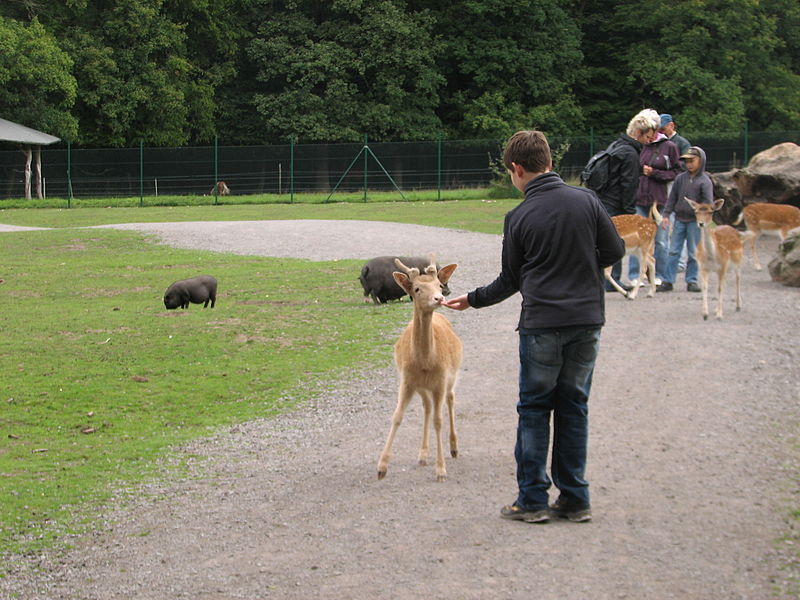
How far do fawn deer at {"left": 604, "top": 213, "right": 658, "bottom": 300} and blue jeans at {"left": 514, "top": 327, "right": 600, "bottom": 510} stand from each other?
795 centimetres

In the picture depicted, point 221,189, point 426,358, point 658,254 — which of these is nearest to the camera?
point 426,358

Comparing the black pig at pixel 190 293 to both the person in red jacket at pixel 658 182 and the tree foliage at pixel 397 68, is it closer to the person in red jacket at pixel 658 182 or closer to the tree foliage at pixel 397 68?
the person in red jacket at pixel 658 182

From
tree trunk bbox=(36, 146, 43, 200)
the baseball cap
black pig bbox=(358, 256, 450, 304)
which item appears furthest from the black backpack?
tree trunk bbox=(36, 146, 43, 200)

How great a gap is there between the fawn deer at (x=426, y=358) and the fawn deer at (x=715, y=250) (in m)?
6.24

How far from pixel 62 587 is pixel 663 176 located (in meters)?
10.8

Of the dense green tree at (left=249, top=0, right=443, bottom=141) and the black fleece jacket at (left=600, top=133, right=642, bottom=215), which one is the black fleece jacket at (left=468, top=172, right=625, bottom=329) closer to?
the black fleece jacket at (left=600, top=133, right=642, bottom=215)

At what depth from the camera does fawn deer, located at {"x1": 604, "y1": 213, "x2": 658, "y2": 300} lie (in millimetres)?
13680

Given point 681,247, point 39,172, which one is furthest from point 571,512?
point 39,172

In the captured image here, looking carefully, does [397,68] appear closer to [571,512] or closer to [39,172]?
[39,172]

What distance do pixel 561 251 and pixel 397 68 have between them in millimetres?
44623

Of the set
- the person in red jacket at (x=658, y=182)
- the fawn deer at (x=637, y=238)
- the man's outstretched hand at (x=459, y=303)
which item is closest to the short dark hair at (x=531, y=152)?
the man's outstretched hand at (x=459, y=303)

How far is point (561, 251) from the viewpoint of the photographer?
5785 mm

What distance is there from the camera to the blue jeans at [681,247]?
14172 mm

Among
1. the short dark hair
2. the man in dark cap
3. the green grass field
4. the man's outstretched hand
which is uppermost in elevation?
the man in dark cap
